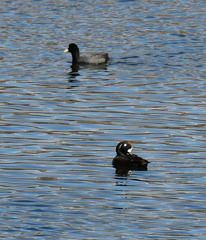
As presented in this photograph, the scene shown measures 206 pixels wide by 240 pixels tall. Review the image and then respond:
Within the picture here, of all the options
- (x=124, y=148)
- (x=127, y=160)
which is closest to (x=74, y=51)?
(x=124, y=148)

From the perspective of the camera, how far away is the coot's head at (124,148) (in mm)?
17062

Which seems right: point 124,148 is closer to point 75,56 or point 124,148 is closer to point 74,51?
point 75,56

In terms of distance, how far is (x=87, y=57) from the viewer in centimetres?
2983

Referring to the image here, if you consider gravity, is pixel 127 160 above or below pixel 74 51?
below

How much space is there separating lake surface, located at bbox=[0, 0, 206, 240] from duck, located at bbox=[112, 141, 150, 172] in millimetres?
212

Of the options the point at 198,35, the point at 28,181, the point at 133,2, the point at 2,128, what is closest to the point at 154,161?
the point at 28,181

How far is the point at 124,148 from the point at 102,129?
2.44 meters

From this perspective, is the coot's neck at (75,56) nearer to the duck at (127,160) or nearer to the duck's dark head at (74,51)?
the duck's dark head at (74,51)

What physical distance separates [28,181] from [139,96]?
804 centimetres

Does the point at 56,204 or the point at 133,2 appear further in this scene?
the point at 133,2

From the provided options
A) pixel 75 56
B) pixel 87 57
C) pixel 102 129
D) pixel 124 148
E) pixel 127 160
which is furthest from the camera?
pixel 75 56

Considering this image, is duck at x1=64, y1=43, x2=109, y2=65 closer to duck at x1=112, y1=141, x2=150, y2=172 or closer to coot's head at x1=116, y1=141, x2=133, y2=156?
coot's head at x1=116, y1=141, x2=133, y2=156

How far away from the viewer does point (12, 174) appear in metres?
16.1

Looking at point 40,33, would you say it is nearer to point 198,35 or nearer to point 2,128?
point 198,35
